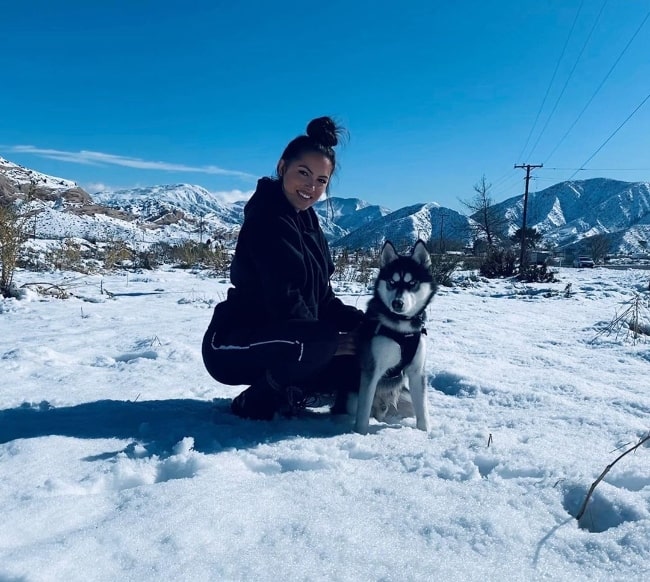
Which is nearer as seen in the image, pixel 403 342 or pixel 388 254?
pixel 403 342

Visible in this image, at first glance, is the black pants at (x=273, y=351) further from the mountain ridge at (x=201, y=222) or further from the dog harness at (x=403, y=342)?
the mountain ridge at (x=201, y=222)

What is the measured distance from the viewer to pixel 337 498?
1.76 metres

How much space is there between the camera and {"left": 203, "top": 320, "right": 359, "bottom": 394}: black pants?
2650mm

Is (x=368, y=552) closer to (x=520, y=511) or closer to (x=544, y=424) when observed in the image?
(x=520, y=511)

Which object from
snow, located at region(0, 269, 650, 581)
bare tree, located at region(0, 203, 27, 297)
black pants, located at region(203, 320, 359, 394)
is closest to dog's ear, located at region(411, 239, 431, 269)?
black pants, located at region(203, 320, 359, 394)

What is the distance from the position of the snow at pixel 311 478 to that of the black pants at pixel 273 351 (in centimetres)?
29

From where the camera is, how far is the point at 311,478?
1.93 meters

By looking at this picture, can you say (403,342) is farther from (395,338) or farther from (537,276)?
(537,276)

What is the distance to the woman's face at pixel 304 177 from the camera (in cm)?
289

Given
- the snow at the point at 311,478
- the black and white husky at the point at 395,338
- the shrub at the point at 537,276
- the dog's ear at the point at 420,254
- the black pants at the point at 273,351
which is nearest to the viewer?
the snow at the point at 311,478

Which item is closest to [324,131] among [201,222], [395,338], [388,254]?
[388,254]

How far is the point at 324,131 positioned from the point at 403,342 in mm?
1478

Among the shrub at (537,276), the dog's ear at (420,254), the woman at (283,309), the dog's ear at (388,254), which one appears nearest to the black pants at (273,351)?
the woman at (283,309)

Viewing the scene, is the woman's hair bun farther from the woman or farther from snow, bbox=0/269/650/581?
snow, bbox=0/269/650/581
